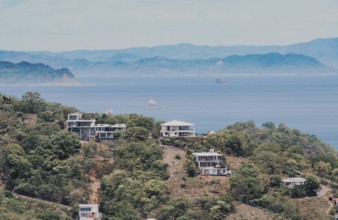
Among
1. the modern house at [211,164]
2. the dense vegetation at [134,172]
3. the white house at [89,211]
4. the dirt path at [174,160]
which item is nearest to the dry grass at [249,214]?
the dense vegetation at [134,172]

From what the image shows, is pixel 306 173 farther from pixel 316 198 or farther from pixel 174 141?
pixel 174 141

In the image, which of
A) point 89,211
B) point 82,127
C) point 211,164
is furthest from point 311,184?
point 82,127

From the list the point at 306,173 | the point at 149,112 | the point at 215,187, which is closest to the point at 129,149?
the point at 215,187

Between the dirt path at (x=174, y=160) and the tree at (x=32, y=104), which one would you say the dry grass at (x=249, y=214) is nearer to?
the dirt path at (x=174, y=160)

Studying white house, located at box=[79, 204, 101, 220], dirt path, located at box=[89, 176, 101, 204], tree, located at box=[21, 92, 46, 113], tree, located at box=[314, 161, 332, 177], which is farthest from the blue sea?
white house, located at box=[79, 204, 101, 220]

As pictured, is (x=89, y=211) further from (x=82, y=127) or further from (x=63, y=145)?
(x=82, y=127)

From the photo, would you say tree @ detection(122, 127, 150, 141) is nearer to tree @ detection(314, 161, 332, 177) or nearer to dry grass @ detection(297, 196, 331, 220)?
tree @ detection(314, 161, 332, 177)

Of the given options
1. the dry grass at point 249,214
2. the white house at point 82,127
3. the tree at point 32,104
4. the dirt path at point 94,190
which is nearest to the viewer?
the dry grass at point 249,214
